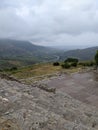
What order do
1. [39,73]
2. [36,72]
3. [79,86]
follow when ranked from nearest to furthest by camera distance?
1. [79,86]
2. [39,73]
3. [36,72]

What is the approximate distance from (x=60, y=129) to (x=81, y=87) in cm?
2275

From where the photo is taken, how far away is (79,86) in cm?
3338

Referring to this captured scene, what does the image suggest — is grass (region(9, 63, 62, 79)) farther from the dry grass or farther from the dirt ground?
the dirt ground

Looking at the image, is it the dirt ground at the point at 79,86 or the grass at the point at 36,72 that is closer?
the dirt ground at the point at 79,86

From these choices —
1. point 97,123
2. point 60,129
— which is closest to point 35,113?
point 60,129

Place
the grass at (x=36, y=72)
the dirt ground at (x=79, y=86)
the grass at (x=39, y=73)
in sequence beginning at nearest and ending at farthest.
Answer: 1. the dirt ground at (x=79, y=86)
2. the grass at (x=39, y=73)
3. the grass at (x=36, y=72)

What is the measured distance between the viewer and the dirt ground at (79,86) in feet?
87.4

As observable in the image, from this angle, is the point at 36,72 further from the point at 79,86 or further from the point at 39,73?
the point at 79,86

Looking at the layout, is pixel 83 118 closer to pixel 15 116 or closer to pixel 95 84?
pixel 15 116

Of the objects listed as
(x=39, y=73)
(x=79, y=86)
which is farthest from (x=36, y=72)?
(x=79, y=86)

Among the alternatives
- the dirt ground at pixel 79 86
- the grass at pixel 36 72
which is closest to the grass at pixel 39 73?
the grass at pixel 36 72

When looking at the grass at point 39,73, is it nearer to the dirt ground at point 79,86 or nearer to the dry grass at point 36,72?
the dry grass at point 36,72

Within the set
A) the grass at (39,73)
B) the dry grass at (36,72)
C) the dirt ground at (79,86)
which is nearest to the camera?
the dirt ground at (79,86)

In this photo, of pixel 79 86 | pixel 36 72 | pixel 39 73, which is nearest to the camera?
pixel 79 86
